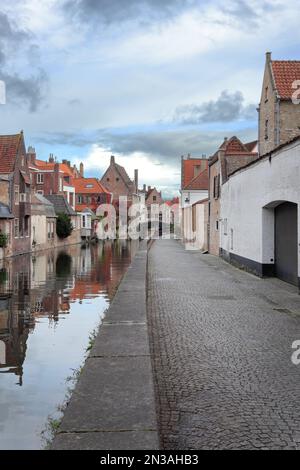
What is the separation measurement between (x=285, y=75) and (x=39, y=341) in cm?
2225

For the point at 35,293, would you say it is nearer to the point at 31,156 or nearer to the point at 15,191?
the point at 15,191

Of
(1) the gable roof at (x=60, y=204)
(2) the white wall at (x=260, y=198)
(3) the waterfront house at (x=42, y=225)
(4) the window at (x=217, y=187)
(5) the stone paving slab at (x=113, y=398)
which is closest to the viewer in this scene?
(5) the stone paving slab at (x=113, y=398)

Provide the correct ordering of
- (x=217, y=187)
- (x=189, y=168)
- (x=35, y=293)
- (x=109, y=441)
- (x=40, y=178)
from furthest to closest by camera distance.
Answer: (x=189, y=168)
(x=40, y=178)
(x=217, y=187)
(x=35, y=293)
(x=109, y=441)

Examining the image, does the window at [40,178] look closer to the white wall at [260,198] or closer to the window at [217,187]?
the window at [217,187]

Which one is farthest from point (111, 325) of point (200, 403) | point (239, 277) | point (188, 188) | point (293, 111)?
point (188, 188)

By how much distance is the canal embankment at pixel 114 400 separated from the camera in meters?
3.79

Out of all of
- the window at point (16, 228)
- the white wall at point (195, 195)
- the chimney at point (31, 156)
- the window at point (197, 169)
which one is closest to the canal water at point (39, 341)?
the window at point (16, 228)

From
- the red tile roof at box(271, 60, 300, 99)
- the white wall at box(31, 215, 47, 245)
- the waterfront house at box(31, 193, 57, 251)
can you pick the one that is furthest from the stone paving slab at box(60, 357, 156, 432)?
the white wall at box(31, 215, 47, 245)

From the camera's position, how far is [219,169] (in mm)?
29547

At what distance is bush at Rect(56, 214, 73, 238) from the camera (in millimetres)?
47625

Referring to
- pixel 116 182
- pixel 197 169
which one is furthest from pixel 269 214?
pixel 116 182

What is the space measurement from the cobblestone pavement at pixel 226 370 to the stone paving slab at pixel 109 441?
16.6 inches

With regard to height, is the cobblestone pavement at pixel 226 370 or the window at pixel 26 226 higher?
the window at pixel 26 226
